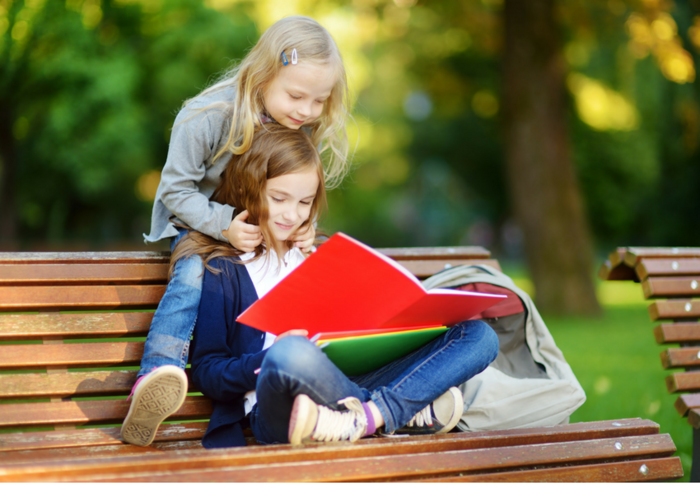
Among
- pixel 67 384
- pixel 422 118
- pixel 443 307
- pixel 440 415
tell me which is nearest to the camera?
pixel 443 307

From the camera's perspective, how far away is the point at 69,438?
2314 mm

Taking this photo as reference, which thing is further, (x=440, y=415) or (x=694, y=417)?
(x=694, y=417)

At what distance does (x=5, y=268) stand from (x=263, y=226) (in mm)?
943

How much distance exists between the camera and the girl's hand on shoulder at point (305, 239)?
2729 mm

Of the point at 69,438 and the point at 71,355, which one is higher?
the point at 71,355

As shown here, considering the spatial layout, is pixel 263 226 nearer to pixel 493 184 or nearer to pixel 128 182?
pixel 128 182

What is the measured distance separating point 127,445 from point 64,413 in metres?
0.28

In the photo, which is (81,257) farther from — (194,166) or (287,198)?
(287,198)

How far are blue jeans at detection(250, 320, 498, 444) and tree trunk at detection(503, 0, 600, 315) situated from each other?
7079mm

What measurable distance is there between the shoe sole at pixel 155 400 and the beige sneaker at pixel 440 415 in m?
0.74

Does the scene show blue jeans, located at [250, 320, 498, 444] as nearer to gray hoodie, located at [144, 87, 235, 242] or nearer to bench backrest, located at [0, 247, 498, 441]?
bench backrest, located at [0, 247, 498, 441]

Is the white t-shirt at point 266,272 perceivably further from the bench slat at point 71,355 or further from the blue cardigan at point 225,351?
the bench slat at point 71,355

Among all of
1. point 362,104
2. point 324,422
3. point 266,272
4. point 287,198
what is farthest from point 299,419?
point 362,104

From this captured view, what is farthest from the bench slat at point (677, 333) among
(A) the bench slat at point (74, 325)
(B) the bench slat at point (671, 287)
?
(A) the bench slat at point (74, 325)
